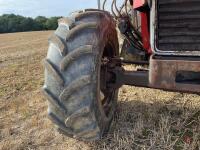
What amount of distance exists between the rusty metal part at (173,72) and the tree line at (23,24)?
36.6 m

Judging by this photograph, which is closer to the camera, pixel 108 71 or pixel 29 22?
pixel 108 71

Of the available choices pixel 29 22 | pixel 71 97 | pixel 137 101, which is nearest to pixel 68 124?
pixel 71 97

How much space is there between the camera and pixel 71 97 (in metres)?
3.80

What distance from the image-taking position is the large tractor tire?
12.5 feet

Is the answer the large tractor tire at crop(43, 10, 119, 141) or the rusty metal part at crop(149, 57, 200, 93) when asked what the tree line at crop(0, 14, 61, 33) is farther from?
the rusty metal part at crop(149, 57, 200, 93)

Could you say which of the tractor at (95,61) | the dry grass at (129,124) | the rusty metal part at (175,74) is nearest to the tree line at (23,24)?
the dry grass at (129,124)

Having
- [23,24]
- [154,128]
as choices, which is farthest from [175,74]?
[23,24]

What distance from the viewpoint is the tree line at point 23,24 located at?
4078cm

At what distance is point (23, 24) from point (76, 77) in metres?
39.3

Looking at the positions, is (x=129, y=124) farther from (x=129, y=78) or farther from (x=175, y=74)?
(x=175, y=74)

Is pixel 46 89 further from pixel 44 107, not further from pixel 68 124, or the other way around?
pixel 44 107

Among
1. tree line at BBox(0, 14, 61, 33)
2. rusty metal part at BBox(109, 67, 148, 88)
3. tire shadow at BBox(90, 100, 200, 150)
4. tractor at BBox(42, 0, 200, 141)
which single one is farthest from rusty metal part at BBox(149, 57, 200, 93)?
tree line at BBox(0, 14, 61, 33)

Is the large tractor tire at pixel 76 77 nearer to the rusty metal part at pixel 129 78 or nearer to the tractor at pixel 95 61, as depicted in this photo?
the tractor at pixel 95 61

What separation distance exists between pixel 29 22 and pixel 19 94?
36092 millimetres
